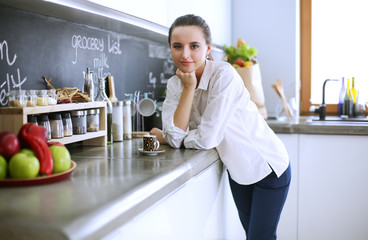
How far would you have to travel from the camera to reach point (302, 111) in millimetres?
3652

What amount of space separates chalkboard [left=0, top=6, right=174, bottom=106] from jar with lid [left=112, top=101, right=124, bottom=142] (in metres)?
→ 0.18

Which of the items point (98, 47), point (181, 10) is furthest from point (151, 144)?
point (181, 10)

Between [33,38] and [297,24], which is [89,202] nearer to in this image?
[33,38]

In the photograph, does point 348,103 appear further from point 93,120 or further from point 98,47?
point 93,120

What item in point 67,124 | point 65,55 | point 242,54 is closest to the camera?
point 67,124

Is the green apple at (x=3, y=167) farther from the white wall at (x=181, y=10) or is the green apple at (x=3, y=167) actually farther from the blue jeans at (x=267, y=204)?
the blue jeans at (x=267, y=204)

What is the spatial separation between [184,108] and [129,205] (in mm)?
779

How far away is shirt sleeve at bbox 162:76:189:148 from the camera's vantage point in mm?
1730

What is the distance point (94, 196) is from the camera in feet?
3.18

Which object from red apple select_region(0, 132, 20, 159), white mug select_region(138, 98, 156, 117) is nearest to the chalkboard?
white mug select_region(138, 98, 156, 117)

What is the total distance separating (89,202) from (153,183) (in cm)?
24

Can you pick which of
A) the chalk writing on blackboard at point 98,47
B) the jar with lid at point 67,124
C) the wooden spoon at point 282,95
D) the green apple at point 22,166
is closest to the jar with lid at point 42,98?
the jar with lid at point 67,124

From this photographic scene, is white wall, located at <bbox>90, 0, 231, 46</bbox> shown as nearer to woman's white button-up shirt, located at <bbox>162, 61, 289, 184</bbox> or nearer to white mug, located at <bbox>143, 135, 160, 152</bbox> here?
woman's white button-up shirt, located at <bbox>162, 61, 289, 184</bbox>

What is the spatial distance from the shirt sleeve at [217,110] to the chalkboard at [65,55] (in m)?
0.61
